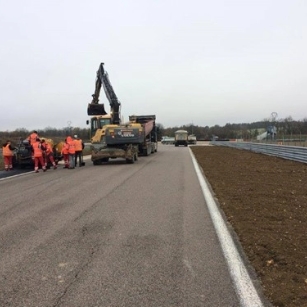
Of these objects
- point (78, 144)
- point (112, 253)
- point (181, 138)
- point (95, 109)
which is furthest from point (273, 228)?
point (181, 138)

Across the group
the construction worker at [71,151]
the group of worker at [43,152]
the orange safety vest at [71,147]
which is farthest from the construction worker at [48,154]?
the orange safety vest at [71,147]

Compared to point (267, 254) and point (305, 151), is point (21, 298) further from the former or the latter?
point (305, 151)

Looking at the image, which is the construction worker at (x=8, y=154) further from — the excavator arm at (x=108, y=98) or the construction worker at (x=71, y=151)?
the excavator arm at (x=108, y=98)

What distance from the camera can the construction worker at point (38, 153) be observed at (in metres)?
18.5

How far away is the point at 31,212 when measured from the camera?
27.9ft

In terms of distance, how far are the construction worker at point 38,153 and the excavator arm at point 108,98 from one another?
367 inches

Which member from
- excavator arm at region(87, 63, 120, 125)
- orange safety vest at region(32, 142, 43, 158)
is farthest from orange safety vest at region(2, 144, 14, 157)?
excavator arm at region(87, 63, 120, 125)

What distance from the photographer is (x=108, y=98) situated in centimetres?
3045

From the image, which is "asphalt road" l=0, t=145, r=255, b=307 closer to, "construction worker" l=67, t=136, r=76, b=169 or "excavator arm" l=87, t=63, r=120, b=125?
"construction worker" l=67, t=136, r=76, b=169

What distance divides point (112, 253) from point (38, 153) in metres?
14.4

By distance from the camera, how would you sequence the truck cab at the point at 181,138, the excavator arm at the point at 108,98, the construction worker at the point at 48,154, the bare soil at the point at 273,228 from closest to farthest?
the bare soil at the point at 273,228, the construction worker at the point at 48,154, the excavator arm at the point at 108,98, the truck cab at the point at 181,138

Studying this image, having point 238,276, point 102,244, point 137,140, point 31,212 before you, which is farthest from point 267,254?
point 137,140

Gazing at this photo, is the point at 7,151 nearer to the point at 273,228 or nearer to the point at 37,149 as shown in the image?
the point at 37,149

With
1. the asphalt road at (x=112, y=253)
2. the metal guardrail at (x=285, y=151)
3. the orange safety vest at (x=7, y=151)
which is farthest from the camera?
the metal guardrail at (x=285, y=151)
